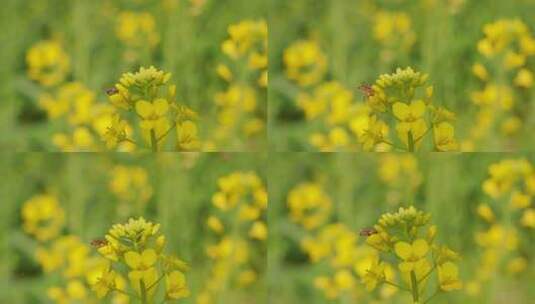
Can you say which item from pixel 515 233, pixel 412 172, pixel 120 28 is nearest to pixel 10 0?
pixel 120 28

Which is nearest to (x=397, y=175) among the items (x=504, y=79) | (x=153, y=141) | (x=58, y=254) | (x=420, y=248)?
(x=420, y=248)

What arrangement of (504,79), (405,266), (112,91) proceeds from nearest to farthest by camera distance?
1. (405,266)
2. (112,91)
3. (504,79)

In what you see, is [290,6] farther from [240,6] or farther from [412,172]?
[412,172]

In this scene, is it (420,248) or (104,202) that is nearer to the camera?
(420,248)

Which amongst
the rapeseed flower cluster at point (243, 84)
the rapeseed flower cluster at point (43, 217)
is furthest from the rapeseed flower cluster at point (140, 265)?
the rapeseed flower cluster at point (243, 84)

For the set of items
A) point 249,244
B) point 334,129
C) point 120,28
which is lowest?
point 249,244

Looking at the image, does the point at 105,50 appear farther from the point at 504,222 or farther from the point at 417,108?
the point at 504,222

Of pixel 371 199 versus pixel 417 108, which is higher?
pixel 417 108

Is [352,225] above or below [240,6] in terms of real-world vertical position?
below
